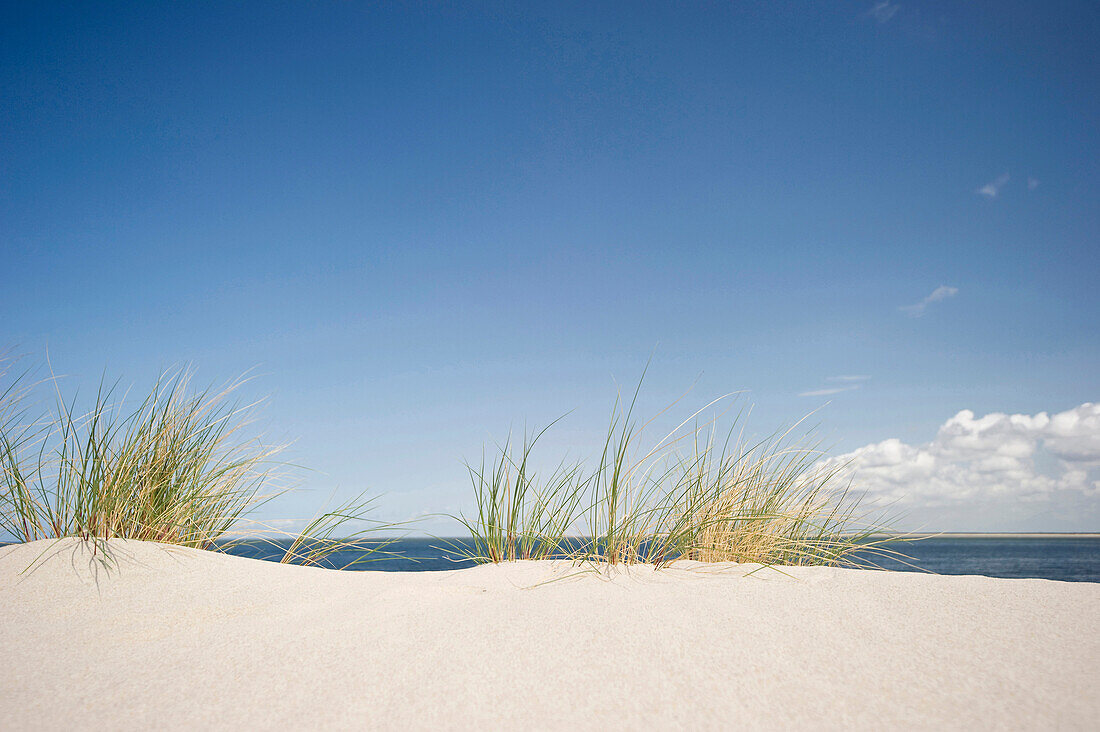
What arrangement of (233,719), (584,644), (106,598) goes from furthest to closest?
(106,598) → (584,644) → (233,719)

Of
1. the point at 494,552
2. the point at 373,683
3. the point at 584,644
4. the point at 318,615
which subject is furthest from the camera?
the point at 494,552

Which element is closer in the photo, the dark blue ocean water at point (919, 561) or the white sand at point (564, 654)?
the white sand at point (564, 654)

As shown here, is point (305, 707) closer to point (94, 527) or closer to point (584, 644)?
point (584, 644)

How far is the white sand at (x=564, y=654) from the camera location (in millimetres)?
1093

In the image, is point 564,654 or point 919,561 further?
point 919,561

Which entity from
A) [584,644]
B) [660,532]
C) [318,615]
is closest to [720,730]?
[584,644]

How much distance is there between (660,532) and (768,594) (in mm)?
786

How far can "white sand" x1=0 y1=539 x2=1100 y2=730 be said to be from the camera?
3.59ft

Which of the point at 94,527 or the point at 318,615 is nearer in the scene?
the point at 318,615

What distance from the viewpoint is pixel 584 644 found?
1378mm

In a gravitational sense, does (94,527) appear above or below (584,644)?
above

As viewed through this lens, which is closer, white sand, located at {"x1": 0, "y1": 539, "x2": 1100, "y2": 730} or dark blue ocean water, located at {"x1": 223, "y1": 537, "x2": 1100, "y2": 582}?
white sand, located at {"x1": 0, "y1": 539, "x2": 1100, "y2": 730}

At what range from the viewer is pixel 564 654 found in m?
1.33

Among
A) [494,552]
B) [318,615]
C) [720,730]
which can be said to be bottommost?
[720,730]
